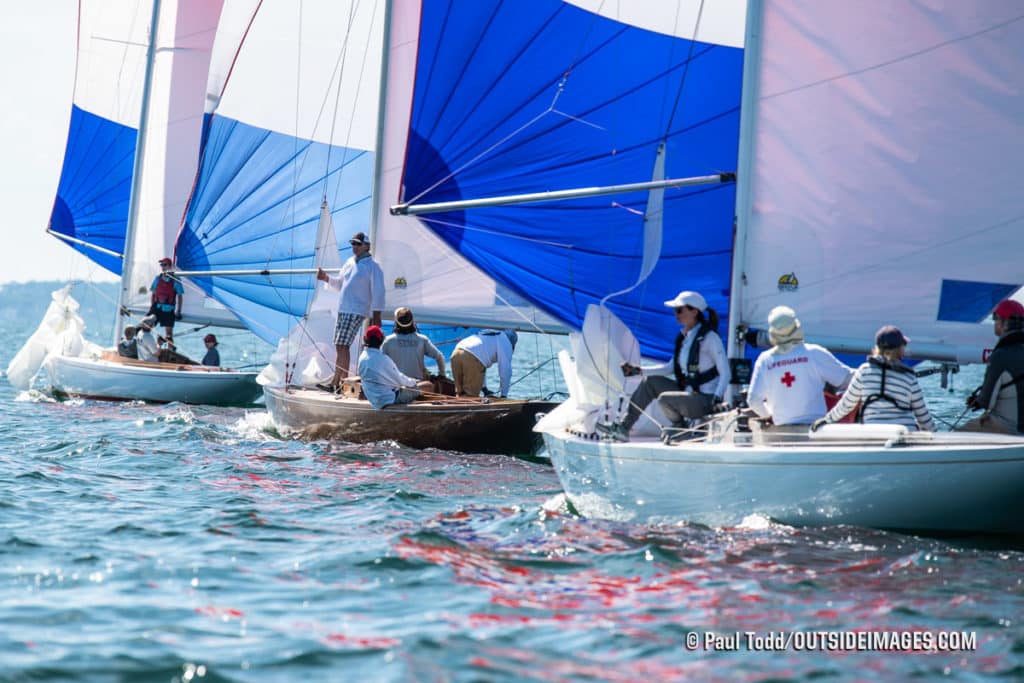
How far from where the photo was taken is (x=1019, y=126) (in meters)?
7.92

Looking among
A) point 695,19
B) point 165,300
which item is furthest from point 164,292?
point 695,19

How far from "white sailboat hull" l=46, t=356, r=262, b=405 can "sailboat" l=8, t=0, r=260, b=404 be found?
14mm

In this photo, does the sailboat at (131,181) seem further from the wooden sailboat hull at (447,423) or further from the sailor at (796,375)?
the sailor at (796,375)

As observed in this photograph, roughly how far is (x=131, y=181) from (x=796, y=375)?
664 inches

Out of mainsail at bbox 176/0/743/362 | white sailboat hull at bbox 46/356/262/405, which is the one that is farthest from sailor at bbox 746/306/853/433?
white sailboat hull at bbox 46/356/262/405

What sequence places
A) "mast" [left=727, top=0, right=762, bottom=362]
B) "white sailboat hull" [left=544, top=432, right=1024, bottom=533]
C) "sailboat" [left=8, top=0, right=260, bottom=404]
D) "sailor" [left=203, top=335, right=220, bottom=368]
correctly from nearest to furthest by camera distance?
"white sailboat hull" [left=544, top=432, right=1024, bottom=533]
"mast" [left=727, top=0, right=762, bottom=362]
"sailboat" [left=8, top=0, right=260, bottom=404]
"sailor" [left=203, top=335, right=220, bottom=368]

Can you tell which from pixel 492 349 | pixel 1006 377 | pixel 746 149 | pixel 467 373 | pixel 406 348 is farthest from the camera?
pixel 492 349

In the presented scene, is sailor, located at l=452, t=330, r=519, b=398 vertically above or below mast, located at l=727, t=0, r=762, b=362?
below

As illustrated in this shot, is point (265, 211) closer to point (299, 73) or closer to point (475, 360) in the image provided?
point (299, 73)

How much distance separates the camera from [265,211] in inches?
660

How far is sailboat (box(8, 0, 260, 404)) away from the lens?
57.5ft

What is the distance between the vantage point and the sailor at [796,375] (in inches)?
287

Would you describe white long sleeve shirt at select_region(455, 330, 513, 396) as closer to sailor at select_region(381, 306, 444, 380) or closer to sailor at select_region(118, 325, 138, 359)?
sailor at select_region(381, 306, 444, 380)

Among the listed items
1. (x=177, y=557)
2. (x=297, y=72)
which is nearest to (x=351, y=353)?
(x=297, y=72)
